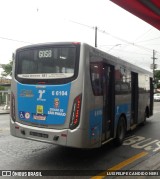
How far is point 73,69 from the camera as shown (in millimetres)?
6609

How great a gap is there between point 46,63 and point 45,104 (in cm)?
103

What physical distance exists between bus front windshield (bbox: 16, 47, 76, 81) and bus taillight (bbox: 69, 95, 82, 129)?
0.61 m

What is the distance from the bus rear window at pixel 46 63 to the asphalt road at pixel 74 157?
204 cm

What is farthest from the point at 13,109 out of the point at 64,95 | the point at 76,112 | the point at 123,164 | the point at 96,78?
the point at 123,164

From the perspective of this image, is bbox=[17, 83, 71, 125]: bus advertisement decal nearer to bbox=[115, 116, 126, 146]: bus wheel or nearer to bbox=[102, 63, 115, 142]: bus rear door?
bbox=[102, 63, 115, 142]: bus rear door

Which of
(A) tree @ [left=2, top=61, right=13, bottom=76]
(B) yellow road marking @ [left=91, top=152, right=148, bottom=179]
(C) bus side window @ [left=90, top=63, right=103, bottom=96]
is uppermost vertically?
(A) tree @ [left=2, top=61, right=13, bottom=76]

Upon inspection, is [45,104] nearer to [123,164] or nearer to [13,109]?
[13,109]

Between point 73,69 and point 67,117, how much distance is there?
3.68 ft

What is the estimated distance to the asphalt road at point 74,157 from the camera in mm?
6586

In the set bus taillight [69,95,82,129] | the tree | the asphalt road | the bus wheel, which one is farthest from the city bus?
the tree

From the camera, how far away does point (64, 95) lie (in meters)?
6.56

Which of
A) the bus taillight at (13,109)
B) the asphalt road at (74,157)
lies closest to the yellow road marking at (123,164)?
the asphalt road at (74,157)

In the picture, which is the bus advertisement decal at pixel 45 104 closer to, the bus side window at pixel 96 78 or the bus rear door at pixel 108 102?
the bus side window at pixel 96 78

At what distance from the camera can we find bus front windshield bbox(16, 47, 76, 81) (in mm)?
6715
